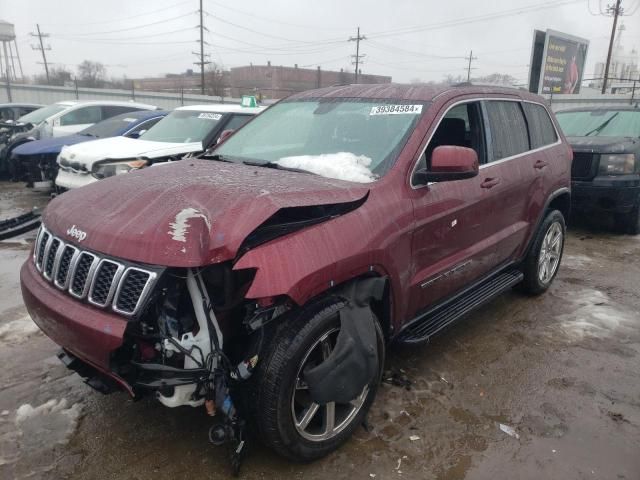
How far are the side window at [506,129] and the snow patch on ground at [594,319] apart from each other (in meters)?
1.52

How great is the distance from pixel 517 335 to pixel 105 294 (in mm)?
3161

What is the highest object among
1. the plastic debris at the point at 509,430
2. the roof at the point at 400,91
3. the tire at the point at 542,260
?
the roof at the point at 400,91

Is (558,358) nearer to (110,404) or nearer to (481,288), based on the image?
(481,288)

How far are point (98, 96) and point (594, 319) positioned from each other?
3093 cm

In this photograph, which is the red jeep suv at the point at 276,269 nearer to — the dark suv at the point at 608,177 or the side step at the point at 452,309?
the side step at the point at 452,309

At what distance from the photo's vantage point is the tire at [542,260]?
449 cm

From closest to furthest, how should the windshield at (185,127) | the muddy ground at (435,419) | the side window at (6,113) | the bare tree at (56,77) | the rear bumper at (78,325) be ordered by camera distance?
the rear bumper at (78,325), the muddy ground at (435,419), the windshield at (185,127), the side window at (6,113), the bare tree at (56,77)

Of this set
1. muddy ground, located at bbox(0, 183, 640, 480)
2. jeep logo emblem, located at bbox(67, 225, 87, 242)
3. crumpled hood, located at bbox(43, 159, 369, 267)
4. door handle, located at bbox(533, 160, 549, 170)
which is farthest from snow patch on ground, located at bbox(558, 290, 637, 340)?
jeep logo emblem, located at bbox(67, 225, 87, 242)

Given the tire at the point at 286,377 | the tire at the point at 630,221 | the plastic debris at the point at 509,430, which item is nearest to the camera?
the tire at the point at 286,377

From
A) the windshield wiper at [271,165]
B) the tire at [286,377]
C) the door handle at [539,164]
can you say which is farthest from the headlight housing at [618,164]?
the tire at [286,377]

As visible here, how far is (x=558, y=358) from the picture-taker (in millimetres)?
3691

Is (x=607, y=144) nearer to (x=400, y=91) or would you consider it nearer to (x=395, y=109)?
(x=400, y=91)

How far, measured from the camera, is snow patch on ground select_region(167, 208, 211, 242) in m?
2.14

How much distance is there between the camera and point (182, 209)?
2.32 meters
